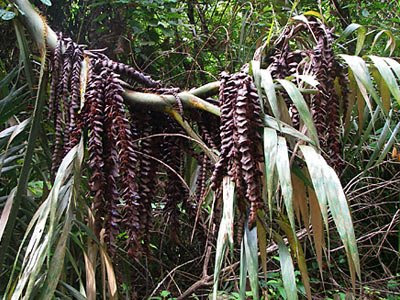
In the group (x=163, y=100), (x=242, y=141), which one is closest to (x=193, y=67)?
(x=163, y=100)

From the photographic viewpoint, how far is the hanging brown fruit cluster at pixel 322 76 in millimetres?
585

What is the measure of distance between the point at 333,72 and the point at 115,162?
0.28m

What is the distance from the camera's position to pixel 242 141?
49cm

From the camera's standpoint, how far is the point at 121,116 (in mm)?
567

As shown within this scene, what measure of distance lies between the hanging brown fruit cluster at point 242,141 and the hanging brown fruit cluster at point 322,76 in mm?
98

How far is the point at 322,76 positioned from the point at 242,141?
16cm

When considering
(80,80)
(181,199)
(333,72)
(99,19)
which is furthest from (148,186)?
(99,19)

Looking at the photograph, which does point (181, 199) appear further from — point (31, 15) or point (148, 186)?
point (31, 15)

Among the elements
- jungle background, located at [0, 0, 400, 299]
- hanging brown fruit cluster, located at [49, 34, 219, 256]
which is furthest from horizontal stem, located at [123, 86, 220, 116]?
jungle background, located at [0, 0, 400, 299]

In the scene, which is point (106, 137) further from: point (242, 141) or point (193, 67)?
point (193, 67)

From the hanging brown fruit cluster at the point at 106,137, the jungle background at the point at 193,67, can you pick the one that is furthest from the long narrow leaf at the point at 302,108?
the jungle background at the point at 193,67

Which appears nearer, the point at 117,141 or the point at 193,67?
the point at 117,141

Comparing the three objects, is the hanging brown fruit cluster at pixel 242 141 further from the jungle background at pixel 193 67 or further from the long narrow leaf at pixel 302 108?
the jungle background at pixel 193 67

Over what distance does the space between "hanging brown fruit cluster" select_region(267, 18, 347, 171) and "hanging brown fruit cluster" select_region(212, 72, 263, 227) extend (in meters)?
0.10
